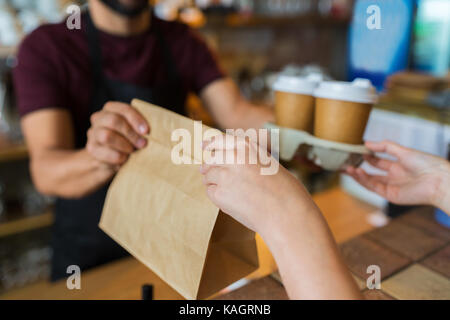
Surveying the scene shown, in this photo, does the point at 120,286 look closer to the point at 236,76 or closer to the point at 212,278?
the point at 212,278

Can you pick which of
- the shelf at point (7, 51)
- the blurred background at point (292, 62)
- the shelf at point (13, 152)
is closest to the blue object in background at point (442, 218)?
the blurred background at point (292, 62)

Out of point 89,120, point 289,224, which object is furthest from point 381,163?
point 89,120

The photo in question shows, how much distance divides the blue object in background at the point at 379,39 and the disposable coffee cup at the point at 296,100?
24 cm

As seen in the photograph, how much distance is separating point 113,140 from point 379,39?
1194 mm

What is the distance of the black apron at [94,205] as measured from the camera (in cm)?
118

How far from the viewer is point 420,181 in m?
0.78

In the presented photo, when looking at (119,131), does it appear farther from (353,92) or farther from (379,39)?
(379,39)

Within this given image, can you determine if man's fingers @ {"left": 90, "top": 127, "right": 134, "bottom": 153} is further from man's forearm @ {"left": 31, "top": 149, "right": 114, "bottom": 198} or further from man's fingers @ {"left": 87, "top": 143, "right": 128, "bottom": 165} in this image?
man's forearm @ {"left": 31, "top": 149, "right": 114, "bottom": 198}

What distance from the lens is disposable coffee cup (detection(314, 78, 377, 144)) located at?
686 mm

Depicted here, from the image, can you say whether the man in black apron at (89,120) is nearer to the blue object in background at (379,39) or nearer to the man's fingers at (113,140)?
the man's fingers at (113,140)

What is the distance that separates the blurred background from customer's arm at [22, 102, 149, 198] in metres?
0.50

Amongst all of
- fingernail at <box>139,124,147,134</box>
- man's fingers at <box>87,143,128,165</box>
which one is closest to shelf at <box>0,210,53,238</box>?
man's fingers at <box>87,143,128,165</box>
